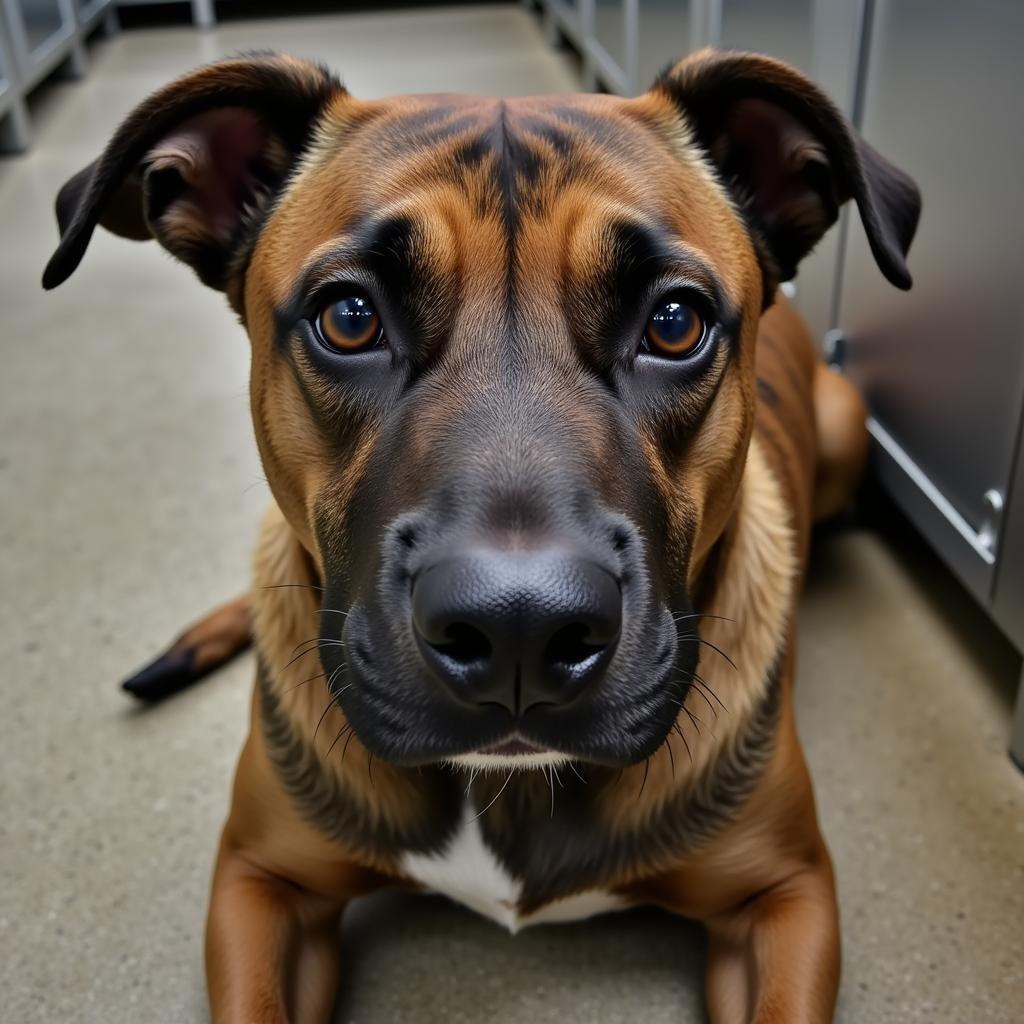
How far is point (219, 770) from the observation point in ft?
7.06

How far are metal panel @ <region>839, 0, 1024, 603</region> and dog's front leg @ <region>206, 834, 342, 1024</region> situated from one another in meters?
1.36

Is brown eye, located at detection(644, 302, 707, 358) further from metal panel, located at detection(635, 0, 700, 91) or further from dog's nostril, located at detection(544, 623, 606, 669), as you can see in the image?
metal panel, located at detection(635, 0, 700, 91)

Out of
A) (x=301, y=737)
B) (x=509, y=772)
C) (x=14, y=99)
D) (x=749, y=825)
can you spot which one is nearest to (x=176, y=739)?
(x=301, y=737)

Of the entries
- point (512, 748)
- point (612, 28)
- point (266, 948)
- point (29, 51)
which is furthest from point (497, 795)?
point (29, 51)

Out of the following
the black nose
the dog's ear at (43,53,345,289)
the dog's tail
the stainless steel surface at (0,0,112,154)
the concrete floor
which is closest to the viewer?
the black nose

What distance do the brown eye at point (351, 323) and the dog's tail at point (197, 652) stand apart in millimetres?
1028

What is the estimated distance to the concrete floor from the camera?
1729 mm

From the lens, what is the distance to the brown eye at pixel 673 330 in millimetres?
1361

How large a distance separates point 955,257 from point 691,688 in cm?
119

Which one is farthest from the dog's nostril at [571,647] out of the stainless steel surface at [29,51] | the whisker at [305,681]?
the stainless steel surface at [29,51]

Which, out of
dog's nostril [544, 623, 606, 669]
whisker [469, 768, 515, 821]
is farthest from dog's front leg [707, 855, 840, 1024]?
dog's nostril [544, 623, 606, 669]

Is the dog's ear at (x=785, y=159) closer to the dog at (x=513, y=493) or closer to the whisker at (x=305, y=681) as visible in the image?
the dog at (x=513, y=493)

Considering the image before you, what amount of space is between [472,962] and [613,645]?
0.83 metres

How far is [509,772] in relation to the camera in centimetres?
151
